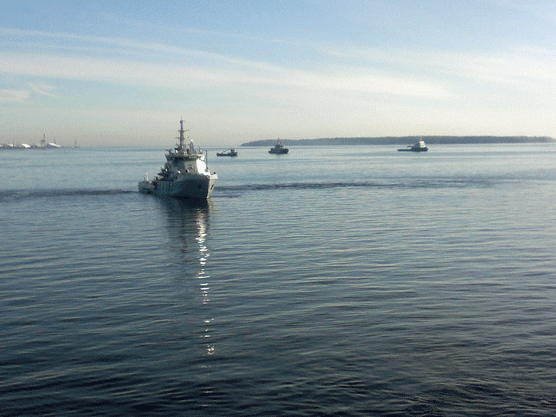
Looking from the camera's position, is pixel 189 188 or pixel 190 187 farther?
pixel 189 188

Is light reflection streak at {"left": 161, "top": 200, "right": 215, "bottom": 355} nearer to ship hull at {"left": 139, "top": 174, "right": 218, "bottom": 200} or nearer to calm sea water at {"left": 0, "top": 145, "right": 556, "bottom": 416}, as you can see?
calm sea water at {"left": 0, "top": 145, "right": 556, "bottom": 416}

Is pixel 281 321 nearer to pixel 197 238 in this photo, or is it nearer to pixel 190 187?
pixel 197 238

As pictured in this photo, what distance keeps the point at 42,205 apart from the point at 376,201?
46823 millimetres

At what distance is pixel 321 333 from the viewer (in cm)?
2209

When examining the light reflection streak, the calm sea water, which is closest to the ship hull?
the light reflection streak

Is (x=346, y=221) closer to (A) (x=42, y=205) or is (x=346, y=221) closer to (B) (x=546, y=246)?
(B) (x=546, y=246)

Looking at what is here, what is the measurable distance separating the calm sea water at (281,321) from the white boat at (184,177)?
33311 mm

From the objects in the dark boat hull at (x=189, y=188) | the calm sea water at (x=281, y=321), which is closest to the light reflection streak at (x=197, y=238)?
the calm sea water at (x=281, y=321)

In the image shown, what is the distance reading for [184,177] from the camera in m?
88.1

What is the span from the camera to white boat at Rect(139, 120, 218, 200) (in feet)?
285

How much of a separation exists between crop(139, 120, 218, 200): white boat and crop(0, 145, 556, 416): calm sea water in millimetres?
33311

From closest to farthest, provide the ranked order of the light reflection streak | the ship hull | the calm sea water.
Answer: the calm sea water < the light reflection streak < the ship hull

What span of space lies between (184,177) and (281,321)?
6678 centimetres

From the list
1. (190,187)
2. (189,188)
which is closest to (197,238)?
(190,187)
